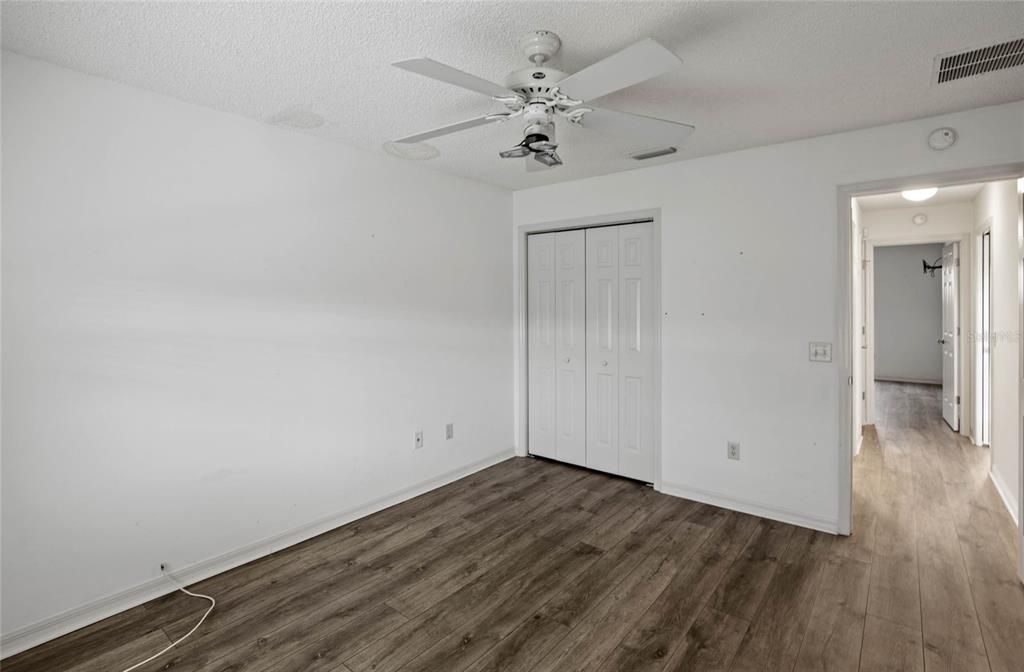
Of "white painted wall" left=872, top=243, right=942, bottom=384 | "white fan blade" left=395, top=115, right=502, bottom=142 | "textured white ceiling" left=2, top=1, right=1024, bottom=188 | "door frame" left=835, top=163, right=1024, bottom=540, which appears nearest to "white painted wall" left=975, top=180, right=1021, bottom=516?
"door frame" left=835, top=163, right=1024, bottom=540

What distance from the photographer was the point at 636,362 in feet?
12.9

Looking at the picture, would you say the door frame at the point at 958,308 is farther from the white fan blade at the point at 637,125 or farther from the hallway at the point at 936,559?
the white fan blade at the point at 637,125

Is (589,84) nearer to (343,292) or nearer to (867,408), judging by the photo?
(343,292)

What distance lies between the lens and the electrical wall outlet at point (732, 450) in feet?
11.1

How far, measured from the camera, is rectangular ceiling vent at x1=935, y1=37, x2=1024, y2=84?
1986mm

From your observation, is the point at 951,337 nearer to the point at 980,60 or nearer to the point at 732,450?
the point at 732,450

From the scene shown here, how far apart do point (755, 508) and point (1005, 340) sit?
2.31m

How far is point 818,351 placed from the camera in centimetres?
307

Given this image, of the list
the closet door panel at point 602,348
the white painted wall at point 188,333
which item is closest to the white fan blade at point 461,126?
the white painted wall at point 188,333

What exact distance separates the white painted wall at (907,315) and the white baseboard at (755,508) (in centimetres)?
722

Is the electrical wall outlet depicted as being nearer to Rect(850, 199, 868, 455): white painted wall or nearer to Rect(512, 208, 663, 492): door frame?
Rect(512, 208, 663, 492): door frame

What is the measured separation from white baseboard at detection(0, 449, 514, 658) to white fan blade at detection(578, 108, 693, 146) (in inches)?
107

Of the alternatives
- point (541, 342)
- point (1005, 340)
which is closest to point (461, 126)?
point (541, 342)

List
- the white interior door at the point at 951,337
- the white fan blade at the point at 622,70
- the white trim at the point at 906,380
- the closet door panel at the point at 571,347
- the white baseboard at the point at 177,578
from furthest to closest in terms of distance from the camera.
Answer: the white trim at the point at 906,380, the white interior door at the point at 951,337, the closet door panel at the point at 571,347, the white baseboard at the point at 177,578, the white fan blade at the point at 622,70
